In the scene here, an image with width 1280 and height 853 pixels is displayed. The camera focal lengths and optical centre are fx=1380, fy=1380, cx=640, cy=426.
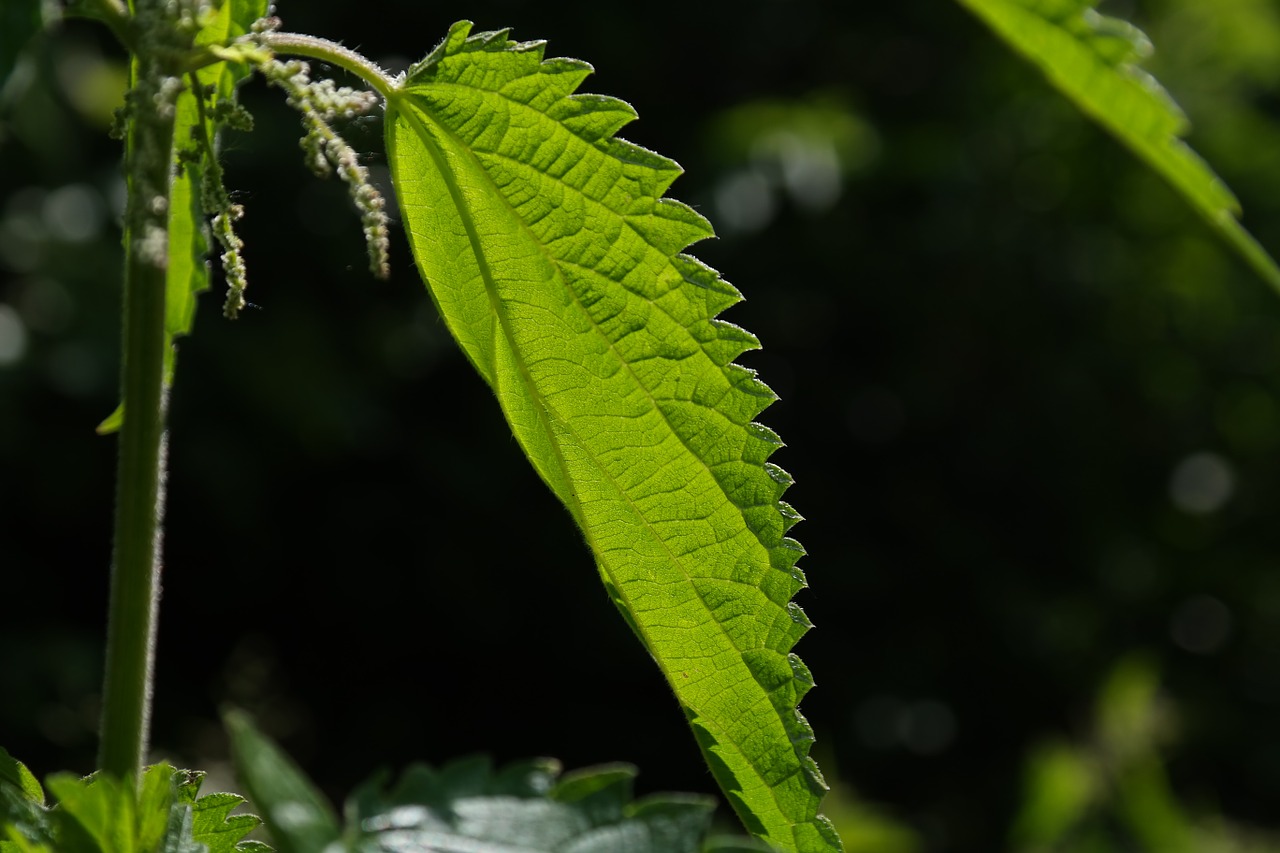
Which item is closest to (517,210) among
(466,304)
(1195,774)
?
(466,304)

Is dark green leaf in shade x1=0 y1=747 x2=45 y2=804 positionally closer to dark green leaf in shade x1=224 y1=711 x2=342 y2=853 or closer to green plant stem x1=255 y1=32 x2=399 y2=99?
dark green leaf in shade x1=224 y1=711 x2=342 y2=853

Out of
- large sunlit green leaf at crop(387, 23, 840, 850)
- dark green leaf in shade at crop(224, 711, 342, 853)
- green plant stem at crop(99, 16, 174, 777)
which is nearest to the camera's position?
dark green leaf in shade at crop(224, 711, 342, 853)

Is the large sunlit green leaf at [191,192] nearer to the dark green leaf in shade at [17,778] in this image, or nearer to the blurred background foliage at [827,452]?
the dark green leaf in shade at [17,778]

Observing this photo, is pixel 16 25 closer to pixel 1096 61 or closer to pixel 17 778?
pixel 17 778

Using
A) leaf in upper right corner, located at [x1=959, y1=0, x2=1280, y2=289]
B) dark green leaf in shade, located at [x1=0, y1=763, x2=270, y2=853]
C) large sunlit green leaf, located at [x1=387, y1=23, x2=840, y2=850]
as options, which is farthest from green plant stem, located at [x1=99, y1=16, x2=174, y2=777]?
leaf in upper right corner, located at [x1=959, y1=0, x2=1280, y2=289]

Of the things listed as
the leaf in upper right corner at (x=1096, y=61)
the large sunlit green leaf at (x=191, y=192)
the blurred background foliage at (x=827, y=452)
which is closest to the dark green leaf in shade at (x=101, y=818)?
the large sunlit green leaf at (x=191, y=192)

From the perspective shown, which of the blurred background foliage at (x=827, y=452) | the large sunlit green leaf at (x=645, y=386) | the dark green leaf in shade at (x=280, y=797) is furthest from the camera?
the blurred background foliage at (x=827, y=452)

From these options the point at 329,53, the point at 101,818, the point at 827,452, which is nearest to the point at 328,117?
the point at 329,53
